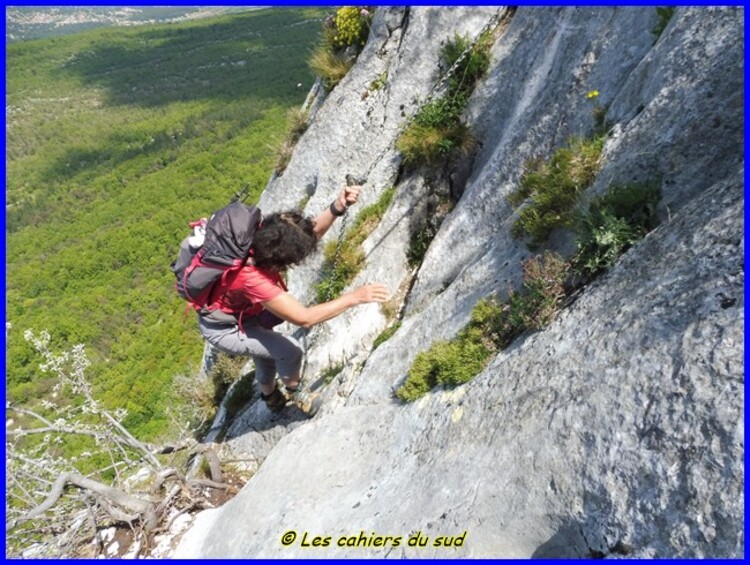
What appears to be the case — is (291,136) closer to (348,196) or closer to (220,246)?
(348,196)

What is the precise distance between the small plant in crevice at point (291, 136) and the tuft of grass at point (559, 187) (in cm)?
928

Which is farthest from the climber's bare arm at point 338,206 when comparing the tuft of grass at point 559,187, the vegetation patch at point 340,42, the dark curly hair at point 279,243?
the vegetation patch at point 340,42

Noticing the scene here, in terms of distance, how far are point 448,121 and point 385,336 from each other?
4.19 m

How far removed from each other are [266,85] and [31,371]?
3712 inches

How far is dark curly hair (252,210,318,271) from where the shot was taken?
5461mm

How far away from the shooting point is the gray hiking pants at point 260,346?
23.0ft

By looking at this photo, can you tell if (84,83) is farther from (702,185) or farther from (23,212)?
(702,185)

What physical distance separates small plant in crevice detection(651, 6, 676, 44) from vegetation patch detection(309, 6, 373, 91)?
8016 mm

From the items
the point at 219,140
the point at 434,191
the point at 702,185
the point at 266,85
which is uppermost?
the point at 702,185

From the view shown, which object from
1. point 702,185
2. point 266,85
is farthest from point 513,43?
A: point 266,85

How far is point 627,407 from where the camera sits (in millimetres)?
3359

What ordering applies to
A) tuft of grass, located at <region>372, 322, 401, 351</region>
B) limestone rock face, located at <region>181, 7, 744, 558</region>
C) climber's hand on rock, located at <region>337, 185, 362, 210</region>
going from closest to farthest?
limestone rock face, located at <region>181, 7, 744, 558</region>
climber's hand on rock, located at <region>337, 185, 362, 210</region>
tuft of grass, located at <region>372, 322, 401, 351</region>

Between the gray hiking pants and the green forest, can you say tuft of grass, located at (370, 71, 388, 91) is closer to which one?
the gray hiking pants

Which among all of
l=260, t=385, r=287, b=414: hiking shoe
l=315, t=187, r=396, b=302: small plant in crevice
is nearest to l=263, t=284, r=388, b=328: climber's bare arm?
l=260, t=385, r=287, b=414: hiking shoe
